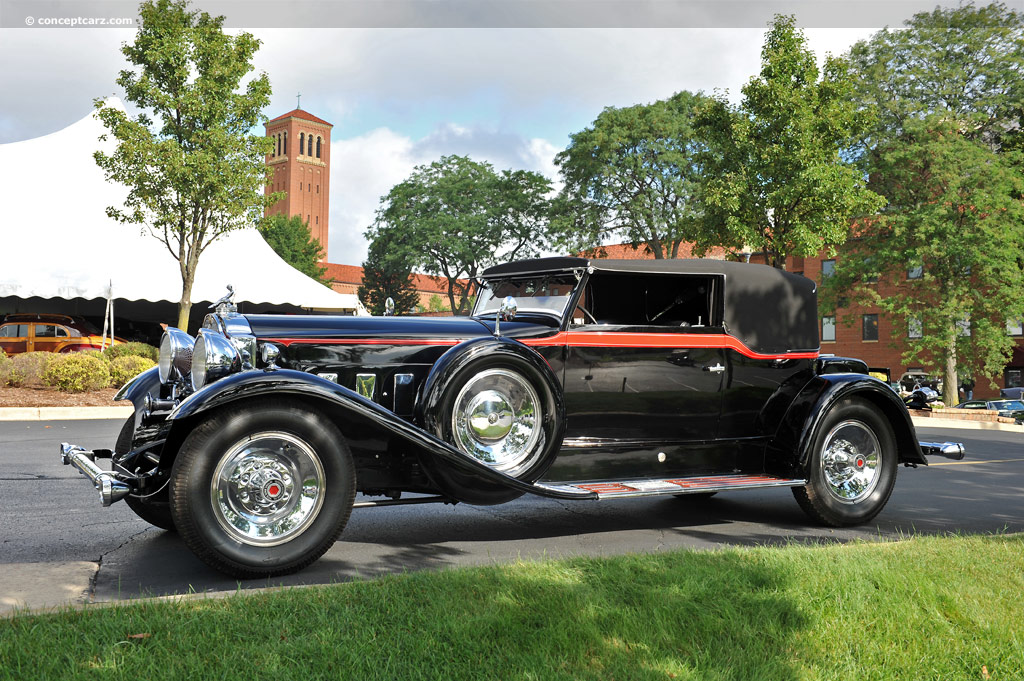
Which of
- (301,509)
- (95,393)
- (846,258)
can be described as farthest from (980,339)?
(301,509)

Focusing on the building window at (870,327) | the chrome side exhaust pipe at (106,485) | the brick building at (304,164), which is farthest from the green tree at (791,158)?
the brick building at (304,164)

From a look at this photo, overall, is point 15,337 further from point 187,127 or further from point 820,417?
point 820,417

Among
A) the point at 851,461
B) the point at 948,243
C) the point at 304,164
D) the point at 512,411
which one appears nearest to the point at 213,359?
the point at 512,411

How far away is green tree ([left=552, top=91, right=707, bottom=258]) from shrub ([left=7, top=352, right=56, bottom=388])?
2812cm

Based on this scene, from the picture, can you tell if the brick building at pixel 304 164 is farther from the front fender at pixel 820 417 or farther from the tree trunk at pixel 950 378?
the front fender at pixel 820 417

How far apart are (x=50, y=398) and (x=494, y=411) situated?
45.4 feet

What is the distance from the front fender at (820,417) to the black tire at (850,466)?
0.23ft

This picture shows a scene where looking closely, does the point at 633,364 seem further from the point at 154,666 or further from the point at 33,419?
the point at 33,419

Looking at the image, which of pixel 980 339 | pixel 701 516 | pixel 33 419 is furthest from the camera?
pixel 980 339

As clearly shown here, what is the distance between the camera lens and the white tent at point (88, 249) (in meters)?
21.3

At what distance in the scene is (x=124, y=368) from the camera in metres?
17.3

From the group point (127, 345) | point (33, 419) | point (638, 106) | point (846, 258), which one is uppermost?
point (638, 106)

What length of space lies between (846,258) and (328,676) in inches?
1350

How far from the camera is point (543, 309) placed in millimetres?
5695
